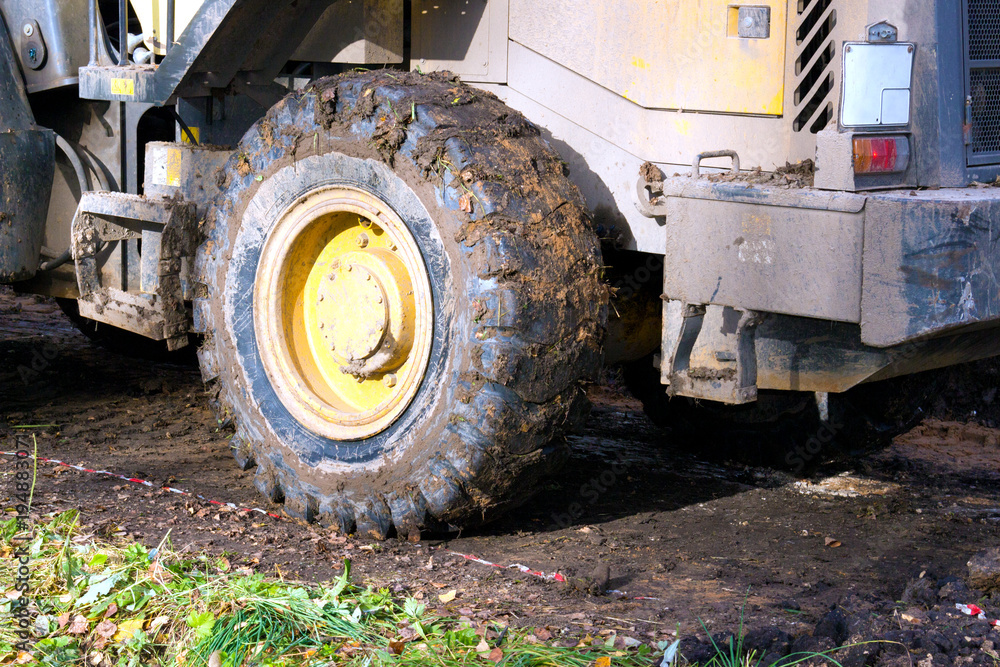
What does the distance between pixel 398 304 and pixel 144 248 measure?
1.39 m

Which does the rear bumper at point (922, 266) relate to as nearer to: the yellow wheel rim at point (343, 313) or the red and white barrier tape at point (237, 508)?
the red and white barrier tape at point (237, 508)

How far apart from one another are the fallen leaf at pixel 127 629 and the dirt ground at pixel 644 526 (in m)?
0.46

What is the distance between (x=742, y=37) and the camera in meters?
3.35

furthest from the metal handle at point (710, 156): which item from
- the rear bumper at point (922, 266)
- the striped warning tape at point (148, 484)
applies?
the striped warning tape at point (148, 484)

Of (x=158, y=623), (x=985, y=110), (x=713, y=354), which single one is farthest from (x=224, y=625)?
(x=985, y=110)

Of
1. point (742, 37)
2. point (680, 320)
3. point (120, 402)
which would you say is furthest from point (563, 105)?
point (120, 402)

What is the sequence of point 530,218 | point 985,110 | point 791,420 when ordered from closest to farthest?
point 530,218, point 985,110, point 791,420

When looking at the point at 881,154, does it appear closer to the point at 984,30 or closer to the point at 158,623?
the point at 984,30

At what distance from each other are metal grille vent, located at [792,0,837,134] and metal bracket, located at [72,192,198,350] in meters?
2.34

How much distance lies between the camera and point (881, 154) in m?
3.04

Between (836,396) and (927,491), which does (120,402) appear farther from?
(927,491)

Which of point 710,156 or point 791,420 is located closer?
point 710,156

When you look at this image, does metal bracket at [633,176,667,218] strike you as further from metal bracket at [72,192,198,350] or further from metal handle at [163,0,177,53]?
metal handle at [163,0,177,53]

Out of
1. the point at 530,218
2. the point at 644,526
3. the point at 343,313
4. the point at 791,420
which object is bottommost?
the point at 644,526
